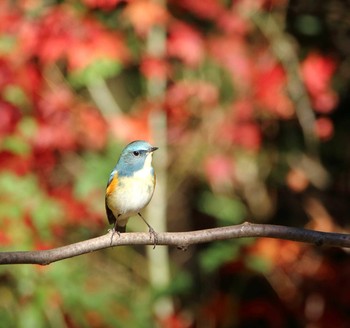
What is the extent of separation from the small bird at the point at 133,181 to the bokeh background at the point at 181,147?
1.46 meters

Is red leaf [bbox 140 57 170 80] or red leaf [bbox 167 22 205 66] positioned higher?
red leaf [bbox 167 22 205 66]

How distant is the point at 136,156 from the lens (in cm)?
364

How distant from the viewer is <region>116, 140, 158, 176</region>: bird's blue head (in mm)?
3623

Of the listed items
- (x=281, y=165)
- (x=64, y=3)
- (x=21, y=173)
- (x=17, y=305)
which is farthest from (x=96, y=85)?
(x=17, y=305)

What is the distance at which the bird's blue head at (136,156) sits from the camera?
3.62 meters

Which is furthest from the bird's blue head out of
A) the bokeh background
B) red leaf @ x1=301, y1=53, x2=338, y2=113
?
red leaf @ x1=301, y1=53, x2=338, y2=113

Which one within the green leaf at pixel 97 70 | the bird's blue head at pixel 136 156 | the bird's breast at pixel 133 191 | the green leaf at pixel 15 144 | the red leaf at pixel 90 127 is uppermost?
the green leaf at pixel 97 70

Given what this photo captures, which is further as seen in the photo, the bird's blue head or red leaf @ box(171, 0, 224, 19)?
red leaf @ box(171, 0, 224, 19)

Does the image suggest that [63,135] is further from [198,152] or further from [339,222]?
[339,222]

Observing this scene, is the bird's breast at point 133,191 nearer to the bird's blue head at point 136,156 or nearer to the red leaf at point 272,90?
the bird's blue head at point 136,156

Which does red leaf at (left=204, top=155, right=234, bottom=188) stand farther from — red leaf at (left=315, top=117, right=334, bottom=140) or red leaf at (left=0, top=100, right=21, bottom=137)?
red leaf at (left=0, top=100, right=21, bottom=137)

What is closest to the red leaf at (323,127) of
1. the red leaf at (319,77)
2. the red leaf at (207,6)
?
the red leaf at (319,77)

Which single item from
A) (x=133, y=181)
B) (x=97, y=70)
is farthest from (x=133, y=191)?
(x=97, y=70)

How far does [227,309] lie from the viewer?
19.6ft
